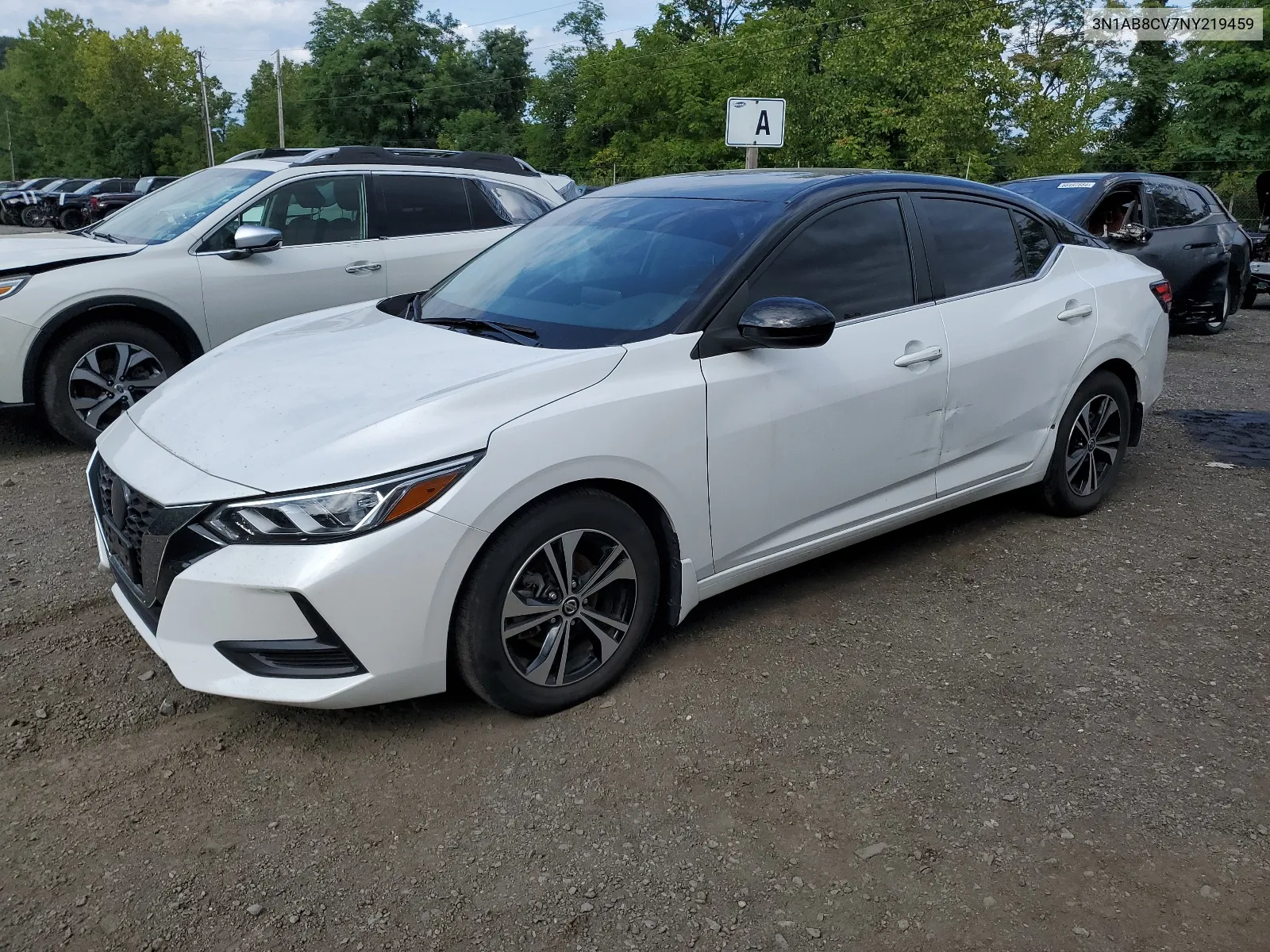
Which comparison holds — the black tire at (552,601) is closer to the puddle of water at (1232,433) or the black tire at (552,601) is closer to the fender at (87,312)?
the fender at (87,312)

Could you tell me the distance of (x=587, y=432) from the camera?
3248mm

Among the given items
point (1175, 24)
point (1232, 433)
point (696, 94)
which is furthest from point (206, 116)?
point (1232, 433)

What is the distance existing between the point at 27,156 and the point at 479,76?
49231 mm

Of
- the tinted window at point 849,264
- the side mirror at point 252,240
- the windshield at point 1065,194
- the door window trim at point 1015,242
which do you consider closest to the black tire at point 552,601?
the tinted window at point 849,264

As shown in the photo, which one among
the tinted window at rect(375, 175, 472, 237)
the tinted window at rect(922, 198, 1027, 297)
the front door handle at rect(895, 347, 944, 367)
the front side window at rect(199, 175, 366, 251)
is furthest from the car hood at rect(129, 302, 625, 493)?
the tinted window at rect(375, 175, 472, 237)

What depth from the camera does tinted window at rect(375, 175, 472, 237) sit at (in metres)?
7.39

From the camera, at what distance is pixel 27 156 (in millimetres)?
93750

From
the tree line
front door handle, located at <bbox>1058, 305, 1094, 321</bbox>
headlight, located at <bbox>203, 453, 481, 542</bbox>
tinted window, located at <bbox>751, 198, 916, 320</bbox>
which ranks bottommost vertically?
headlight, located at <bbox>203, 453, 481, 542</bbox>

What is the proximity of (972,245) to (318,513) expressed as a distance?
120 inches

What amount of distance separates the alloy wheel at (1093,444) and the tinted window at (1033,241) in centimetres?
72

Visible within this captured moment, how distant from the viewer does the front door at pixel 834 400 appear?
12.0 ft

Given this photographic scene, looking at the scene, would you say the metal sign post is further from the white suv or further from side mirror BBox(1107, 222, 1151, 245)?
the white suv

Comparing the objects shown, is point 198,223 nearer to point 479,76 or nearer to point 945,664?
point 945,664

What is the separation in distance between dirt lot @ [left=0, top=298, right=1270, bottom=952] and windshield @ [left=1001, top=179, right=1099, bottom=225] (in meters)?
6.43
